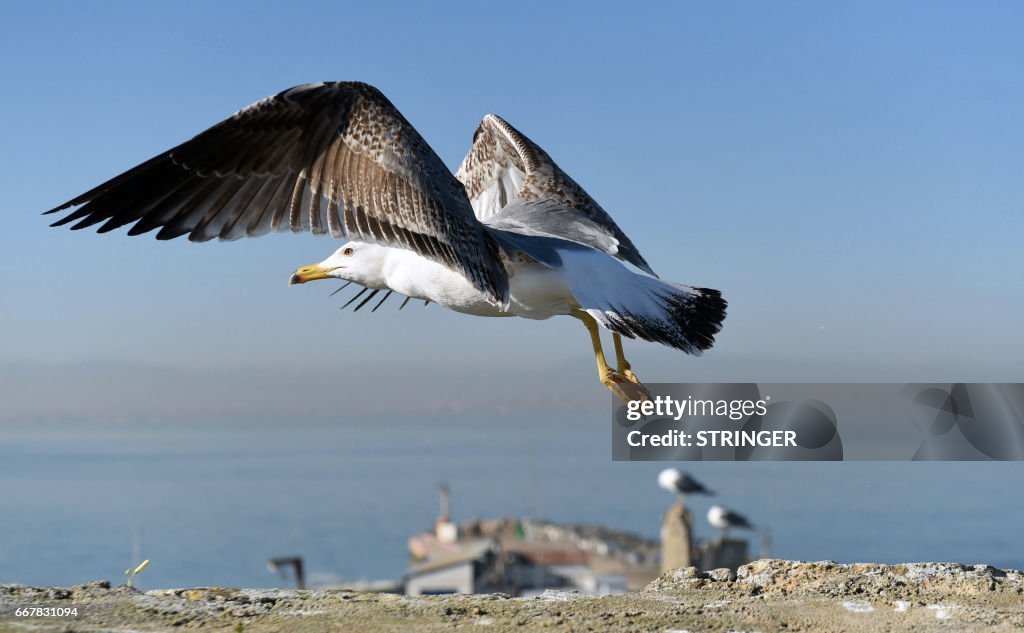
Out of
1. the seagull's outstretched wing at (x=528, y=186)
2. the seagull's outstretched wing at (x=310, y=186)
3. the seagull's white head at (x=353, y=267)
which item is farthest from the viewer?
the seagull's outstretched wing at (x=528, y=186)

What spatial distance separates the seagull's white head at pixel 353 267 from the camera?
21.6ft

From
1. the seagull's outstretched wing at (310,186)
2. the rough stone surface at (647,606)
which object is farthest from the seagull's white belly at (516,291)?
the rough stone surface at (647,606)

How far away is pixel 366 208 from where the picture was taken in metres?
5.70

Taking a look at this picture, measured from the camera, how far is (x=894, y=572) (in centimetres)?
593

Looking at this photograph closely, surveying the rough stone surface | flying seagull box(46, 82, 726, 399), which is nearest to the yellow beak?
→ flying seagull box(46, 82, 726, 399)

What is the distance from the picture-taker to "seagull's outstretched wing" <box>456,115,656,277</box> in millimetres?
7199

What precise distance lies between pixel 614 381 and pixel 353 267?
1.75 meters

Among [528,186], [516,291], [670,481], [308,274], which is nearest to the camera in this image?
[516,291]

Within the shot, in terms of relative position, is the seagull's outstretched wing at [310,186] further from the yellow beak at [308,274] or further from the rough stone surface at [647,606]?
the rough stone surface at [647,606]

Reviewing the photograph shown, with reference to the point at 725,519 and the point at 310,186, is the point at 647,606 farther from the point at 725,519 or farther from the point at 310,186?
the point at 725,519

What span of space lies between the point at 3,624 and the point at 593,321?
340 cm

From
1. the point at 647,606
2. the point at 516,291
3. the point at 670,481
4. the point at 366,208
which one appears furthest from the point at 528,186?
the point at 670,481

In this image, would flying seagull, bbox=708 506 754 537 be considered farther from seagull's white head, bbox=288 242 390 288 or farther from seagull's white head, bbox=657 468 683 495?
seagull's white head, bbox=288 242 390 288

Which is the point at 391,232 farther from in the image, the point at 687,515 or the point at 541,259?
the point at 687,515
